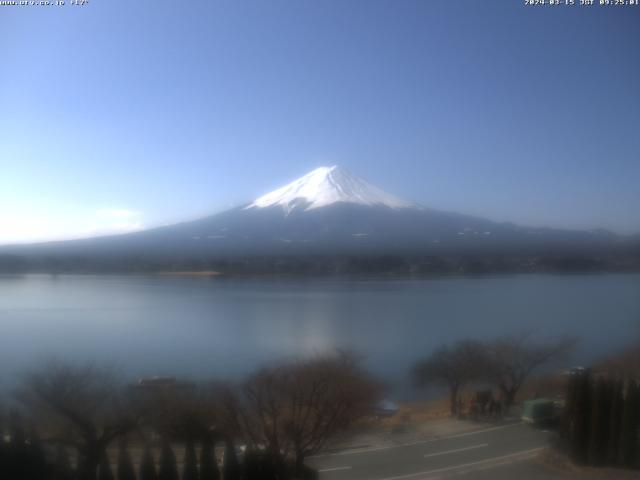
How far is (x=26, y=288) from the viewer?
3240mm

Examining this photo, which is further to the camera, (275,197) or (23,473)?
(275,197)

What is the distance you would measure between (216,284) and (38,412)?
125cm

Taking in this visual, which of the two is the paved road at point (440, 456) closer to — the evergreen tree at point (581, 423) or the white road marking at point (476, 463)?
the white road marking at point (476, 463)

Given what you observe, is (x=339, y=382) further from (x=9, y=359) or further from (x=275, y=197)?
(x=9, y=359)

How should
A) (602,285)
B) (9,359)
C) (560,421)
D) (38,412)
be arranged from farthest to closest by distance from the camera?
1. (602,285)
2. (560,421)
3. (9,359)
4. (38,412)

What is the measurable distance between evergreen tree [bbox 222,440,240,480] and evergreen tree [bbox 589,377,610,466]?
205cm

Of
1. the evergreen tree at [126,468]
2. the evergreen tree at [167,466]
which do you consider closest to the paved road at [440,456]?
the evergreen tree at [167,466]

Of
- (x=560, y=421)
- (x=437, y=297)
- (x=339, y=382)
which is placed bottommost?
(x=560, y=421)

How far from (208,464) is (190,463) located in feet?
0.29

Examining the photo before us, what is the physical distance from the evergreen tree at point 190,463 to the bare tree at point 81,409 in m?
0.29

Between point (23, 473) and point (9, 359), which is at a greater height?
point (9, 359)

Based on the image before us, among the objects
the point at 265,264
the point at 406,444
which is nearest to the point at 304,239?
the point at 265,264

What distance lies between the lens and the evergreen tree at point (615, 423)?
286 centimetres

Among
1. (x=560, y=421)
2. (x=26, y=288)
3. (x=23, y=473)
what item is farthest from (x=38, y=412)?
(x=560, y=421)
